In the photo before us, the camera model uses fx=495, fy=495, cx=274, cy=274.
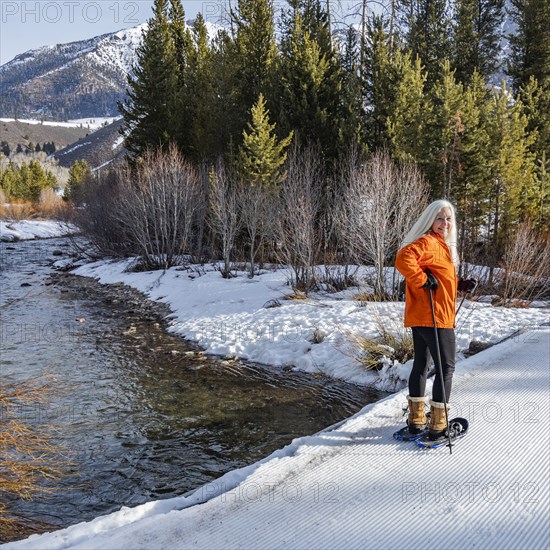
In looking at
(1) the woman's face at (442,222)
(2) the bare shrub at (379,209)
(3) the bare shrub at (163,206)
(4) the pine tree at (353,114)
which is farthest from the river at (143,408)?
(4) the pine tree at (353,114)

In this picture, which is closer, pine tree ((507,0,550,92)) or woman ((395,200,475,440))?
woman ((395,200,475,440))

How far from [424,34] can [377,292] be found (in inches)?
932

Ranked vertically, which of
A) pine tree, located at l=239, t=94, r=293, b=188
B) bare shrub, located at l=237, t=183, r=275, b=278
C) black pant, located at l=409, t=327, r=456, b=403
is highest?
pine tree, located at l=239, t=94, r=293, b=188

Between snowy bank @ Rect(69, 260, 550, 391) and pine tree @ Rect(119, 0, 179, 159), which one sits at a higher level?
pine tree @ Rect(119, 0, 179, 159)

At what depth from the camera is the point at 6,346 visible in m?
11.5

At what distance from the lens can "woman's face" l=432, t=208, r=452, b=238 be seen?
4.48 m

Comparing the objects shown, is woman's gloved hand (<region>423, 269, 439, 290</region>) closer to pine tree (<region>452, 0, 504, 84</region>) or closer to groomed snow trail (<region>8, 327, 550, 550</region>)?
groomed snow trail (<region>8, 327, 550, 550</region>)

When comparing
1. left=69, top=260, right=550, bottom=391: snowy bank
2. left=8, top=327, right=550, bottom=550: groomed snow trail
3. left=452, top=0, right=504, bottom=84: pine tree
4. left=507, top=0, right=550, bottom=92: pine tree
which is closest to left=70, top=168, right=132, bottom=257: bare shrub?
left=69, top=260, right=550, bottom=391: snowy bank

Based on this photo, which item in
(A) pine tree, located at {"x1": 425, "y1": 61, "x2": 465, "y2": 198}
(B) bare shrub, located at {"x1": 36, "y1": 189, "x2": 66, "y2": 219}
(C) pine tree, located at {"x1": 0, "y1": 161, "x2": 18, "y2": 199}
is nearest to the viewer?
(A) pine tree, located at {"x1": 425, "y1": 61, "x2": 465, "y2": 198}

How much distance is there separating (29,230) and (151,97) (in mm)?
25257

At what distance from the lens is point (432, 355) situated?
4480 millimetres

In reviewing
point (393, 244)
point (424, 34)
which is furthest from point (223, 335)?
point (424, 34)

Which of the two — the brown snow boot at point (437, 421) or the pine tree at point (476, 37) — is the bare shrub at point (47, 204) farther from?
the brown snow boot at point (437, 421)

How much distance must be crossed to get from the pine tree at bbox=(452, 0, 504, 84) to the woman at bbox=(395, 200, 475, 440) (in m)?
28.6
